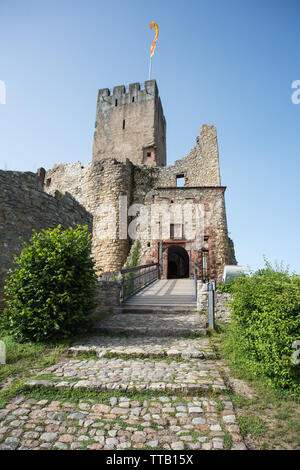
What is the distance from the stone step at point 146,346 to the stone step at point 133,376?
0.20m

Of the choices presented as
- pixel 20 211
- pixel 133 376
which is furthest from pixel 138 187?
pixel 133 376

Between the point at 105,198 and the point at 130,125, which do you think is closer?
the point at 105,198

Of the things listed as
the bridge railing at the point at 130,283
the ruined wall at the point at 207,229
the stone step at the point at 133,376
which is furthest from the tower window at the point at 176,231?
the stone step at the point at 133,376

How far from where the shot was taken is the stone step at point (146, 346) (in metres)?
4.72

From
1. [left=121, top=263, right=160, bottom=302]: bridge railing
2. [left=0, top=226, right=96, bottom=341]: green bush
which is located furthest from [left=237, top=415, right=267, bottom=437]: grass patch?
[left=121, top=263, right=160, bottom=302]: bridge railing

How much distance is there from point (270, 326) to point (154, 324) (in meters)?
3.59

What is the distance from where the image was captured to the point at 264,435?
8.35ft

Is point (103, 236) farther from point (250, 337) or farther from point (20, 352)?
point (250, 337)

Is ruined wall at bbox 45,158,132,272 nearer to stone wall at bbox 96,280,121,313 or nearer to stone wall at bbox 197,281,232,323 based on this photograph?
stone wall at bbox 96,280,121,313

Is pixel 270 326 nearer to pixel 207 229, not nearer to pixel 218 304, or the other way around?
pixel 218 304

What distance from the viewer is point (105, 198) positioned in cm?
1859

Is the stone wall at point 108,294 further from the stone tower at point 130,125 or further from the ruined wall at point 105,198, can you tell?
the stone tower at point 130,125

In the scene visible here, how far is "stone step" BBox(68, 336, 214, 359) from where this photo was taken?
4.72 metres

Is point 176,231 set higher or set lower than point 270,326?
higher
